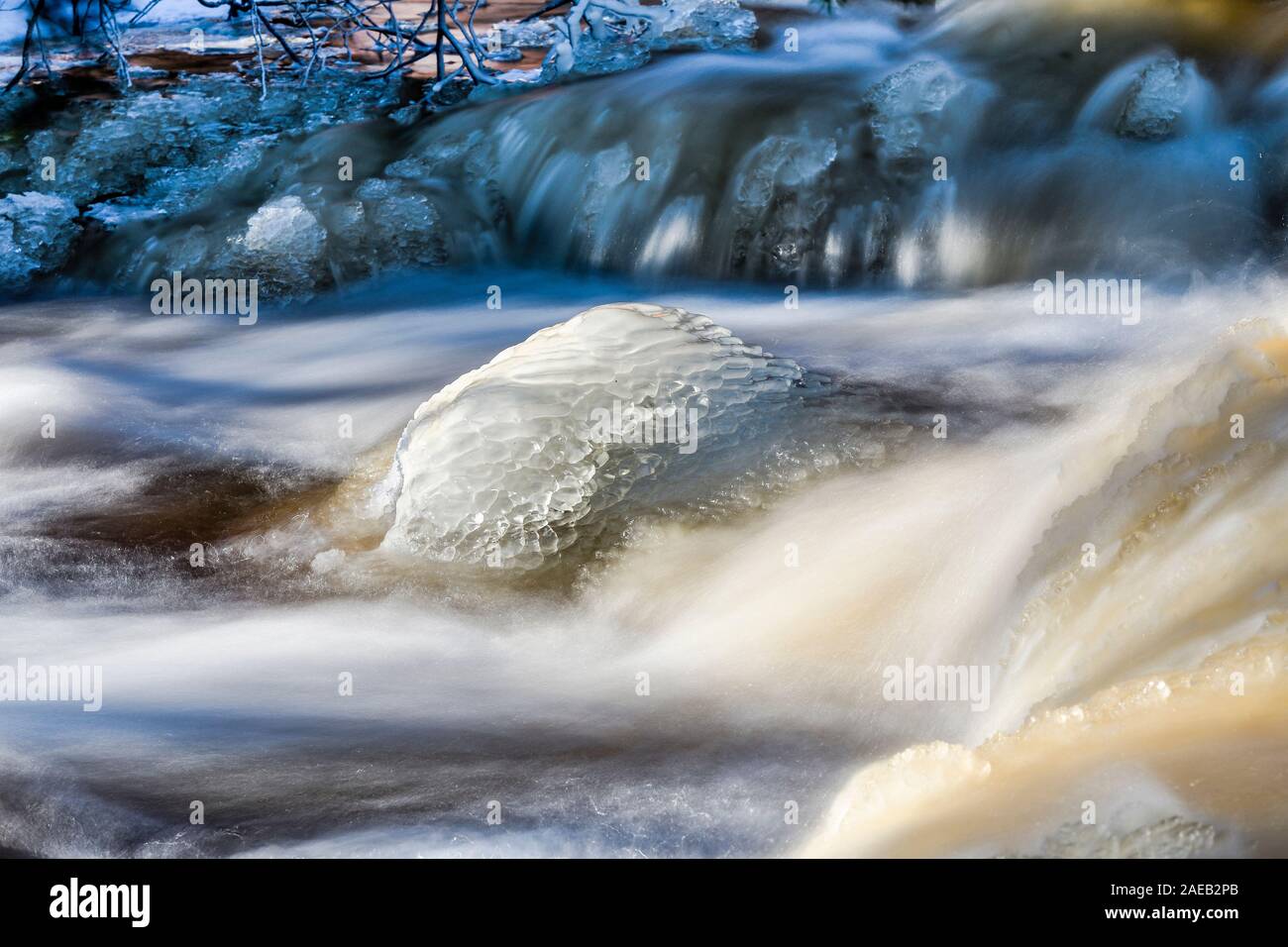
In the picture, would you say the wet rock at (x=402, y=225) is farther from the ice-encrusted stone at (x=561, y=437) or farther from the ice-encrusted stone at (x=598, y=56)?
the ice-encrusted stone at (x=561, y=437)

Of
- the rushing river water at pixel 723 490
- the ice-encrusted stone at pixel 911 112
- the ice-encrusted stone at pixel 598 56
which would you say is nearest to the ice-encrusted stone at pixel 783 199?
the rushing river water at pixel 723 490

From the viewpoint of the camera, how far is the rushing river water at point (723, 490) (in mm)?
2299

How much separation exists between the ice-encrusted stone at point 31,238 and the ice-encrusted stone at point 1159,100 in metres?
5.14

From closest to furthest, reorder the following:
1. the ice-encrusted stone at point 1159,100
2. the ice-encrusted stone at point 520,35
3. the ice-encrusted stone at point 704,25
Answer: the ice-encrusted stone at point 1159,100 < the ice-encrusted stone at point 704,25 < the ice-encrusted stone at point 520,35

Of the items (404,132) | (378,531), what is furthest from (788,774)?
(404,132)

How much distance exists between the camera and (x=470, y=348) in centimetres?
546

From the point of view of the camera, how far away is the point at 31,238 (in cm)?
661

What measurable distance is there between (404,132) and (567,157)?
1143 millimetres

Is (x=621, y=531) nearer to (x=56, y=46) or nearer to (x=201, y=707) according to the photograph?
(x=201, y=707)

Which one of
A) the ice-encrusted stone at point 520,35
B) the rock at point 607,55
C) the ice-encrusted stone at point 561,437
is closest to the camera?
the ice-encrusted stone at point 561,437

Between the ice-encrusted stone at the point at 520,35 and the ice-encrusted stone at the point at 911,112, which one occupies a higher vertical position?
the ice-encrusted stone at the point at 520,35

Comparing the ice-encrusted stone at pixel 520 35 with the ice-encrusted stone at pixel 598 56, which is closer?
the ice-encrusted stone at pixel 598 56
